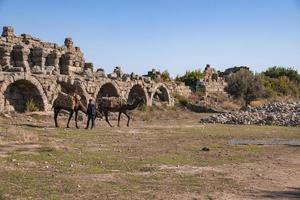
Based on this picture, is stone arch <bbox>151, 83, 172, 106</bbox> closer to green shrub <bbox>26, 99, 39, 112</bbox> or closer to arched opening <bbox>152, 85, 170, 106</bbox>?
arched opening <bbox>152, 85, 170, 106</bbox>

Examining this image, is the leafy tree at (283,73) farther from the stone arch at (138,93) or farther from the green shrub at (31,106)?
the green shrub at (31,106)

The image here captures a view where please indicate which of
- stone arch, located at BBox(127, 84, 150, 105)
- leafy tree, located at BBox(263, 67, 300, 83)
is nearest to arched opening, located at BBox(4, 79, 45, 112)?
stone arch, located at BBox(127, 84, 150, 105)

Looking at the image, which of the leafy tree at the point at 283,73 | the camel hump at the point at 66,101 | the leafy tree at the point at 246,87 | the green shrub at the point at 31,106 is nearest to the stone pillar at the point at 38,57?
the green shrub at the point at 31,106

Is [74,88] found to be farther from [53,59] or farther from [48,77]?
[53,59]

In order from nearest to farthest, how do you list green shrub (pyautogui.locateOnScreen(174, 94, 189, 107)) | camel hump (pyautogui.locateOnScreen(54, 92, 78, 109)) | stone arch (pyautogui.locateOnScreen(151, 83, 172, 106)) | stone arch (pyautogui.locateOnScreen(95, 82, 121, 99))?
camel hump (pyautogui.locateOnScreen(54, 92, 78, 109)) < stone arch (pyautogui.locateOnScreen(95, 82, 121, 99)) < stone arch (pyautogui.locateOnScreen(151, 83, 172, 106)) < green shrub (pyautogui.locateOnScreen(174, 94, 189, 107))

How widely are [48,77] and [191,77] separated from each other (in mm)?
26964

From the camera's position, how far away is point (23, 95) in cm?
2402

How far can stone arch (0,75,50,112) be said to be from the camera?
912 inches

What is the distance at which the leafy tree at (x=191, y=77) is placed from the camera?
161 ft

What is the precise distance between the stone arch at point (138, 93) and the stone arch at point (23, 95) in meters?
10.4

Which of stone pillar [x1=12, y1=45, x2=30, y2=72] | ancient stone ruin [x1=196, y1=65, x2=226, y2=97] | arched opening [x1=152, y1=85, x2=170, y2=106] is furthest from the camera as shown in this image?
ancient stone ruin [x1=196, y1=65, x2=226, y2=97]

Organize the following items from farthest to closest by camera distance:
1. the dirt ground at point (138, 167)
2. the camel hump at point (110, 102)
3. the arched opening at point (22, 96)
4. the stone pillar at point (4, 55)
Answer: the stone pillar at point (4, 55) < the arched opening at point (22, 96) < the camel hump at point (110, 102) < the dirt ground at point (138, 167)

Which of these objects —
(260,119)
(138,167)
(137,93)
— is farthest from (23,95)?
(138,167)

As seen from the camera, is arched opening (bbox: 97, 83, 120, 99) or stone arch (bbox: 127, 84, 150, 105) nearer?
arched opening (bbox: 97, 83, 120, 99)
